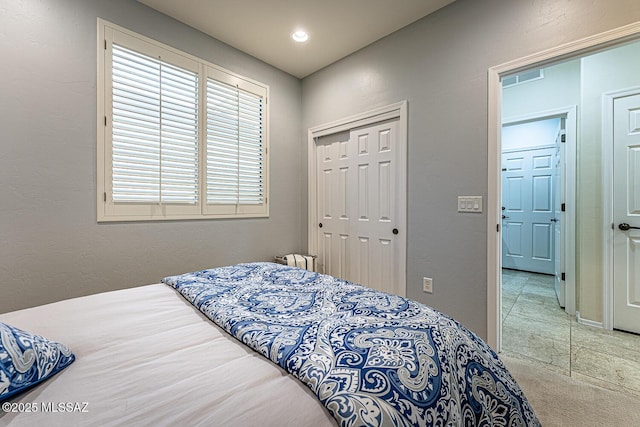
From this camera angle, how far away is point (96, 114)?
81.4 inches

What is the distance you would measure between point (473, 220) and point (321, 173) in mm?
1796

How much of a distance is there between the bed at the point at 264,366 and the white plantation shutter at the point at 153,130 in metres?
1.28

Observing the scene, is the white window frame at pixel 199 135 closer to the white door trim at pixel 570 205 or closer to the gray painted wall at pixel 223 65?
the gray painted wall at pixel 223 65

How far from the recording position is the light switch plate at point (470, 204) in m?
2.14

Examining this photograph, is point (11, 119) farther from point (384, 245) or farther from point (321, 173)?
point (384, 245)

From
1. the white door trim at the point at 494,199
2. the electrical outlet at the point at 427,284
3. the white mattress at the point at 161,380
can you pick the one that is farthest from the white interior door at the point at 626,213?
the white mattress at the point at 161,380

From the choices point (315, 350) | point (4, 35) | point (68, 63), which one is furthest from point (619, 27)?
point (4, 35)

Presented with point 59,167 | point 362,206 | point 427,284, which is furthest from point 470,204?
point 59,167

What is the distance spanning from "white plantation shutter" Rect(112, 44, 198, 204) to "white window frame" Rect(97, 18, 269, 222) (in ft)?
0.13

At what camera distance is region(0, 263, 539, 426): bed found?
1.95 ft

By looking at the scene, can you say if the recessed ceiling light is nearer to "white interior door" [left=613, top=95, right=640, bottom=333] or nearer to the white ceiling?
the white ceiling

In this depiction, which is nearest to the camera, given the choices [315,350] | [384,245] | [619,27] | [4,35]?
[315,350]

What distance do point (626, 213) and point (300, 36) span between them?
131 inches

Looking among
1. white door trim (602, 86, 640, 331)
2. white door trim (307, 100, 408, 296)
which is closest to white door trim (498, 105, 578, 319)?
white door trim (602, 86, 640, 331)
